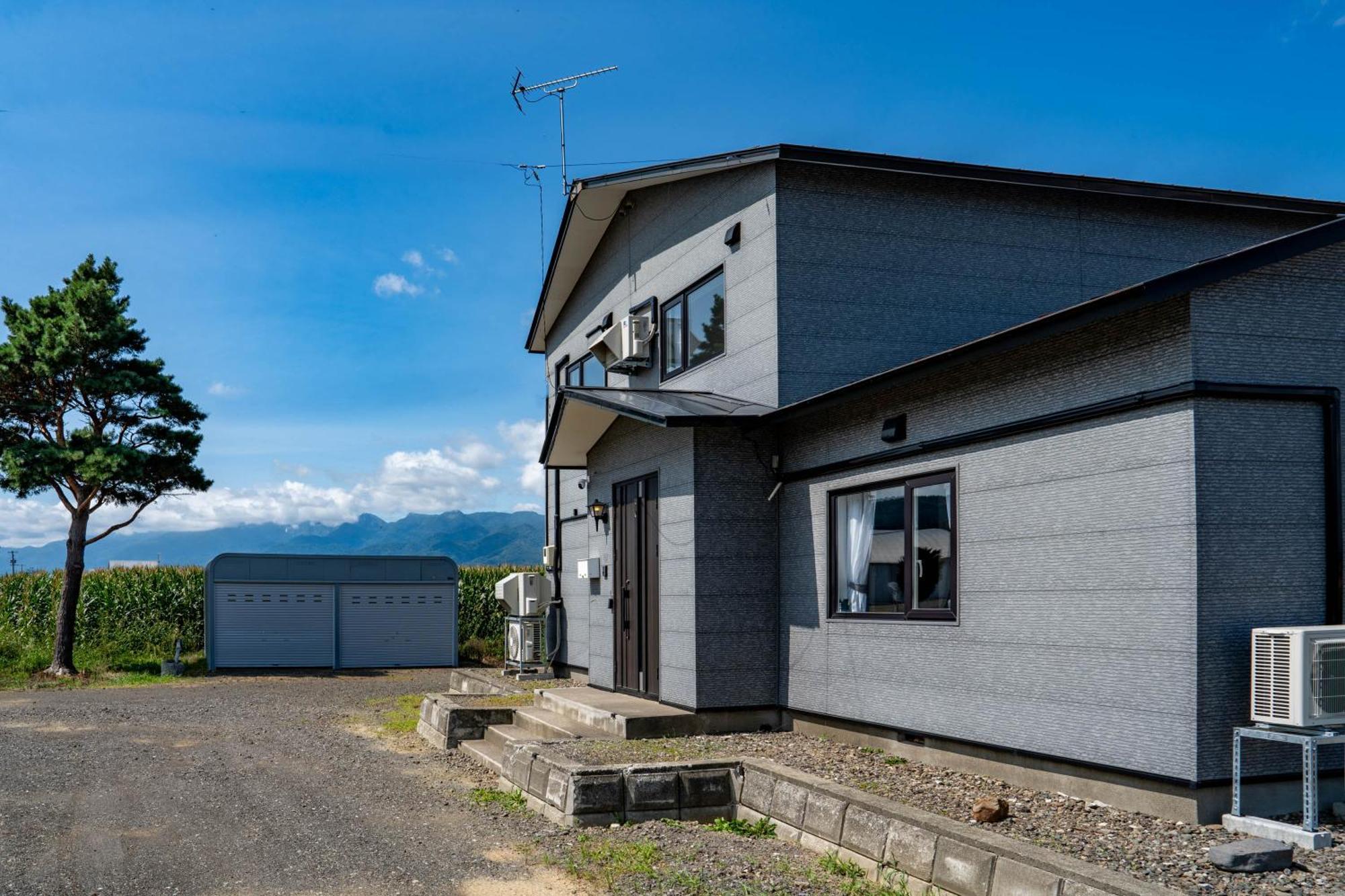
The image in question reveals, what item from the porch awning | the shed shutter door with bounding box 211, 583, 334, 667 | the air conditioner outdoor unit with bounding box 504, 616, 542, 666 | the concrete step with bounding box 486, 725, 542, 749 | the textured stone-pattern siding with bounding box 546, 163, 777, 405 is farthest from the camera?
the shed shutter door with bounding box 211, 583, 334, 667

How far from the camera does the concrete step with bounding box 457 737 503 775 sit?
10336 mm

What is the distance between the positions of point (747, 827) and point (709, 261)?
6.50 m

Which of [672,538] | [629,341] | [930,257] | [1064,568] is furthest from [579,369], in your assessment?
[1064,568]

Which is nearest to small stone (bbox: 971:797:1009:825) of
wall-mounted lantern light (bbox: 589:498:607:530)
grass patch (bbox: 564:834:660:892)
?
grass patch (bbox: 564:834:660:892)

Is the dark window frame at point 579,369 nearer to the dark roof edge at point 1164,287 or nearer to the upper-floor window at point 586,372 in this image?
the upper-floor window at point 586,372

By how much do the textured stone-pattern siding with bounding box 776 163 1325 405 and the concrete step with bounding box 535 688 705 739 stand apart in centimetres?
313

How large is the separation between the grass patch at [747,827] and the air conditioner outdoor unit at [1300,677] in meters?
3.05

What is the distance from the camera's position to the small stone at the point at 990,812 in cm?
653

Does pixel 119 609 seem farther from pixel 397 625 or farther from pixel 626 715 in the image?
pixel 626 715

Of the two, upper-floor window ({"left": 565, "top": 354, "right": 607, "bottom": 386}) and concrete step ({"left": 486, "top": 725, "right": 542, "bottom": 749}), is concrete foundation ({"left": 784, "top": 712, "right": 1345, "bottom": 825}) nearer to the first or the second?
concrete step ({"left": 486, "top": 725, "right": 542, "bottom": 749})

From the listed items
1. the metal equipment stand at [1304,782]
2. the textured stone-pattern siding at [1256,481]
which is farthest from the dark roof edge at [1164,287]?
the metal equipment stand at [1304,782]

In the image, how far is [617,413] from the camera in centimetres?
1157

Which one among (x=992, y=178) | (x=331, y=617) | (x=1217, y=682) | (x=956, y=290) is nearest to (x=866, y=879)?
(x=1217, y=682)

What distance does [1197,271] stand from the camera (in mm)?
6352
